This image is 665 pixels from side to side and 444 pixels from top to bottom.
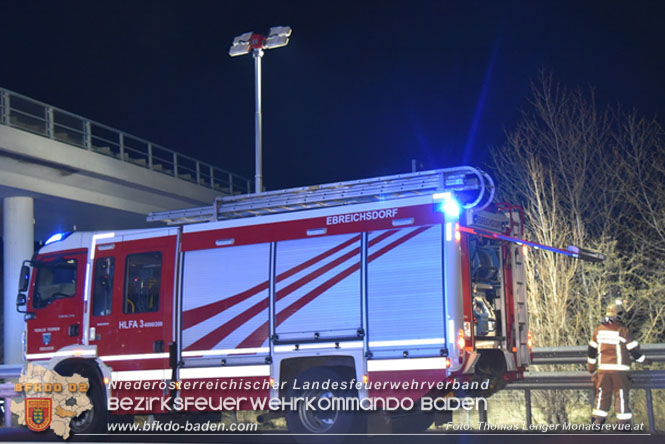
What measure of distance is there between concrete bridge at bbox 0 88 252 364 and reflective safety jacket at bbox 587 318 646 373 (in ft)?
49.4

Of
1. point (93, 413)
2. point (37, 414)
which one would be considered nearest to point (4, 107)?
point (37, 414)

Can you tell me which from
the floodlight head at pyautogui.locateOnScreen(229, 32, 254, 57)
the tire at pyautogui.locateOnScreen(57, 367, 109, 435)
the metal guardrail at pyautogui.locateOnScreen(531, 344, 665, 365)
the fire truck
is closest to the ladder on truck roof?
the fire truck

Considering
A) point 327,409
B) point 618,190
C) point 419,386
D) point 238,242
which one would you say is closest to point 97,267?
point 238,242

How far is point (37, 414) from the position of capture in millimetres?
12172

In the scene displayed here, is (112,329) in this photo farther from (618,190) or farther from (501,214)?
(618,190)

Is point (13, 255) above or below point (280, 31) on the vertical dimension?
below

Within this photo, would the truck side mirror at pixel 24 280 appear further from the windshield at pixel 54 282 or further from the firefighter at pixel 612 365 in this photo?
the firefighter at pixel 612 365

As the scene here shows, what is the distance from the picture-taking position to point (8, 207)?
23.4m

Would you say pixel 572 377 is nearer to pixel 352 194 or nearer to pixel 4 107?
pixel 352 194

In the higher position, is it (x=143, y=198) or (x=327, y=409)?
(x=143, y=198)

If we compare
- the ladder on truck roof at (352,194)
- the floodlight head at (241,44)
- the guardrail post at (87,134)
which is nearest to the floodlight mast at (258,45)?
the floodlight head at (241,44)

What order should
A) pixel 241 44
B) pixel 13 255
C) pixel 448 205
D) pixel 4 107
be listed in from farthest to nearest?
1. pixel 13 255
2. pixel 4 107
3. pixel 241 44
4. pixel 448 205

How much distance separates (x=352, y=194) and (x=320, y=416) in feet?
9.30

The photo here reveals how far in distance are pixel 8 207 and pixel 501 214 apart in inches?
648
